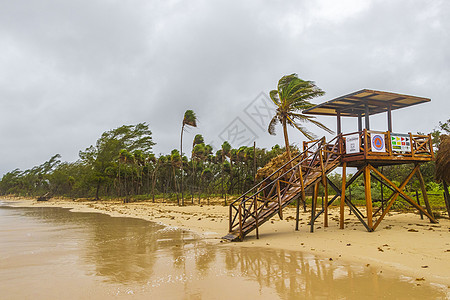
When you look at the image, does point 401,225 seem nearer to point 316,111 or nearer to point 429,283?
point 316,111

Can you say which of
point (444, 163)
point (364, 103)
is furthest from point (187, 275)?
point (444, 163)

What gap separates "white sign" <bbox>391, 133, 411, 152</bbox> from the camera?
11.5 m

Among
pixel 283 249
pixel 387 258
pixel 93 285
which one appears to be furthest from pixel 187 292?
pixel 387 258

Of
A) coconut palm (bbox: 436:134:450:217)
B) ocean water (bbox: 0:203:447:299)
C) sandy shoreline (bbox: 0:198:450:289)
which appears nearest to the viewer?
ocean water (bbox: 0:203:447:299)

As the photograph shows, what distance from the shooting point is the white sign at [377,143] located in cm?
1127

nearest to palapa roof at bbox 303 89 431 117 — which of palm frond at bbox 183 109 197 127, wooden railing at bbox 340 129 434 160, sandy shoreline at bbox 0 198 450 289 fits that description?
wooden railing at bbox 340 129 434 160

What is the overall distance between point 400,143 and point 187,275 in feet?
31.2

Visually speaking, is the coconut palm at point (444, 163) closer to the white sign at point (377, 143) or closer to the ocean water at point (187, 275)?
the white sign at point (377, 143)

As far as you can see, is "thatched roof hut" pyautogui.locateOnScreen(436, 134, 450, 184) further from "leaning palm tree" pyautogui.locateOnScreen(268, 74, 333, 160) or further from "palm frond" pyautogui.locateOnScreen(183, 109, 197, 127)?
"palm frond" pyautogui.locateOnScreen(183, 109, 197, 127)

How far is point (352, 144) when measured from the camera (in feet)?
38.3

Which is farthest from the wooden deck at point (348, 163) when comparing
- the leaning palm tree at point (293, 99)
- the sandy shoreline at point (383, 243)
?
the leaning palm tree at point (293, 99)

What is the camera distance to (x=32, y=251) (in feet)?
32.1

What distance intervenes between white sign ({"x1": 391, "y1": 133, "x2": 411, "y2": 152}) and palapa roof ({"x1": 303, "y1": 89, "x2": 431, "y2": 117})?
1530 mm

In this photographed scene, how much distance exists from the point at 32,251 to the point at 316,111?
486 inches
